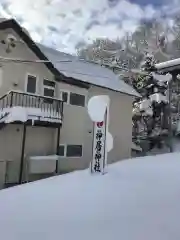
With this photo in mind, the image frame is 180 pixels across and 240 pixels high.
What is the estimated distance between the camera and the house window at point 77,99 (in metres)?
15.7

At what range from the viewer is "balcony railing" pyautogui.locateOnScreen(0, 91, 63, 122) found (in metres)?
12.5

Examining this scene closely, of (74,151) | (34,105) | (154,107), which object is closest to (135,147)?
(154,107)

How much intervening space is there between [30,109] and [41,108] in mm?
750

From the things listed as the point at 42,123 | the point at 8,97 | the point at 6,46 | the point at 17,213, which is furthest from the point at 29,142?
the point at 17,213

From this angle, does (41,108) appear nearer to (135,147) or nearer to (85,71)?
(85,71)

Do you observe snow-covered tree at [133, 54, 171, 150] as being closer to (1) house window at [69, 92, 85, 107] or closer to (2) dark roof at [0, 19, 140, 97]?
(2) dark roof at [0, 19, 140, 97]

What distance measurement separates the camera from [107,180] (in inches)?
357

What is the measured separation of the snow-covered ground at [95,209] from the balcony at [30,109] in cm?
363

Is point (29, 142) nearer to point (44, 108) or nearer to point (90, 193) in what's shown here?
point (44, 108)

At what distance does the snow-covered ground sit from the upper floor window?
632 centimetres

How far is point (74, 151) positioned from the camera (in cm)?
1573

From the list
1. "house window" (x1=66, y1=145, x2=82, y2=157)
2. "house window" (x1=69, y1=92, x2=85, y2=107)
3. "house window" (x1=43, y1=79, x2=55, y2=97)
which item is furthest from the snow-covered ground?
"house window" (x1=69, y1=92, x2=85, y2=107)

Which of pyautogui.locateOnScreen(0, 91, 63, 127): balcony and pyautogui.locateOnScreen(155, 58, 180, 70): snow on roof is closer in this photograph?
pyautogui.locateOnScreen(0, 91, 63, 127): balcony

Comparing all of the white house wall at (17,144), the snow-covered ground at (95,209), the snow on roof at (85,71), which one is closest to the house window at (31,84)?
the snow on roof at (85,71)
